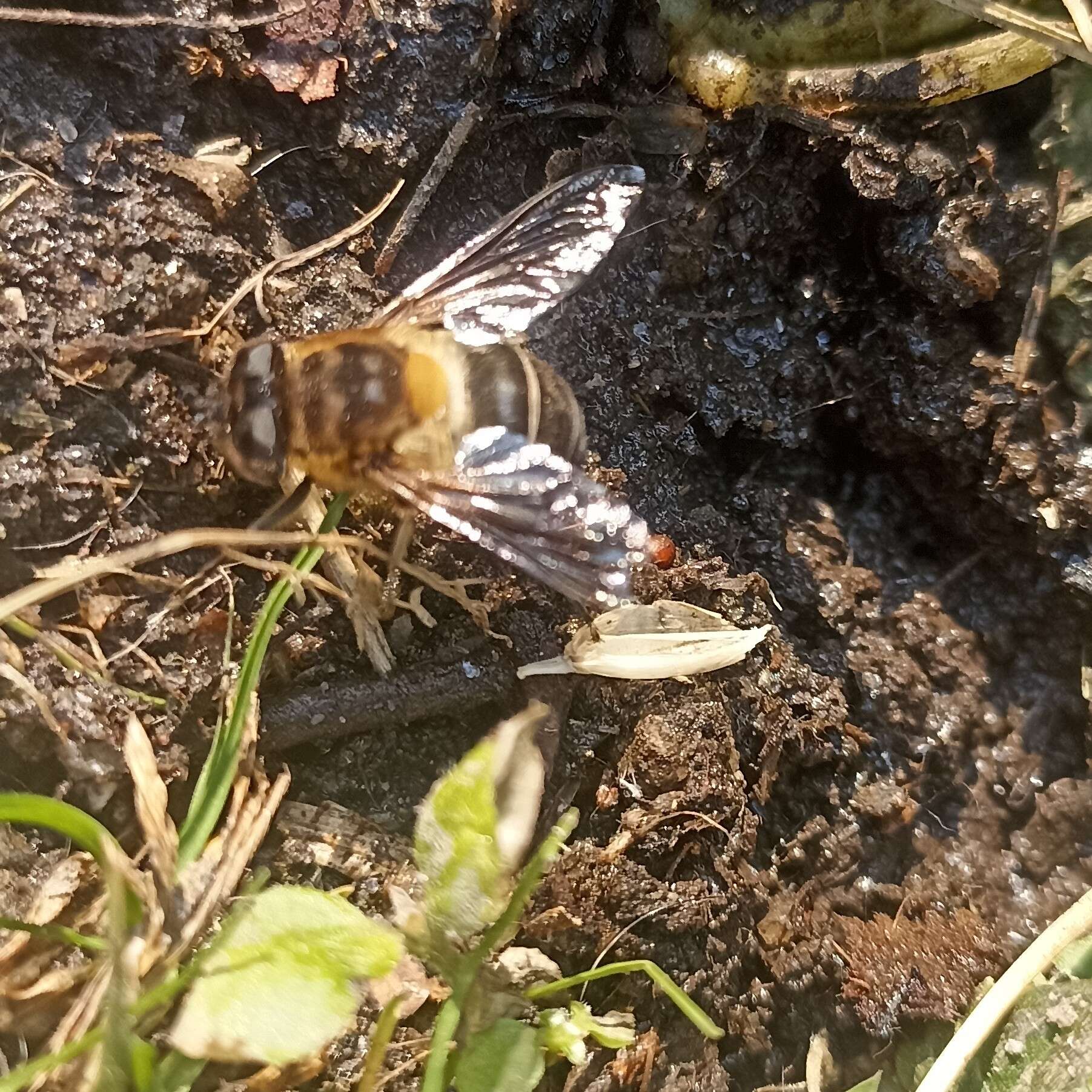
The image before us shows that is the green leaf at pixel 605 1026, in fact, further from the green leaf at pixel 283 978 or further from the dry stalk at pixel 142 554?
the dry stalk at pixel 142 554

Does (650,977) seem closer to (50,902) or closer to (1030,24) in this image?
(50,902)

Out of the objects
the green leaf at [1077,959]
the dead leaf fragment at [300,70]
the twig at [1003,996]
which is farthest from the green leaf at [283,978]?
the dead leaf fragment at [300,70]

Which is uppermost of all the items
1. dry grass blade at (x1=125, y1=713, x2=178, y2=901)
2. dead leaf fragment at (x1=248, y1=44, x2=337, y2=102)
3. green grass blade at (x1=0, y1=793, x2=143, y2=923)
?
dead leaf fragment at (x1=248, y1=44, x2=337, y2=102)

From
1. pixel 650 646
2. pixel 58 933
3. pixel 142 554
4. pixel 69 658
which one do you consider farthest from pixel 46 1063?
pixel 650 646

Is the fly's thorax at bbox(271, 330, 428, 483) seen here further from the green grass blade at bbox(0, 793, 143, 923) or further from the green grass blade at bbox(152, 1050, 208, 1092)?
the green grass blade at bbox(152, 1050, 208, 1092)

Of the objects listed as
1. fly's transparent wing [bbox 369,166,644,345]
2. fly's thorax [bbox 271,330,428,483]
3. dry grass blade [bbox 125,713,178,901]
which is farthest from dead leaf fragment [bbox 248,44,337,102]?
dry grass blade [bbox 125,713,178,901]

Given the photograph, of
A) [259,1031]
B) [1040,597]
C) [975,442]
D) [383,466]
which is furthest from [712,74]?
[259,1031]
